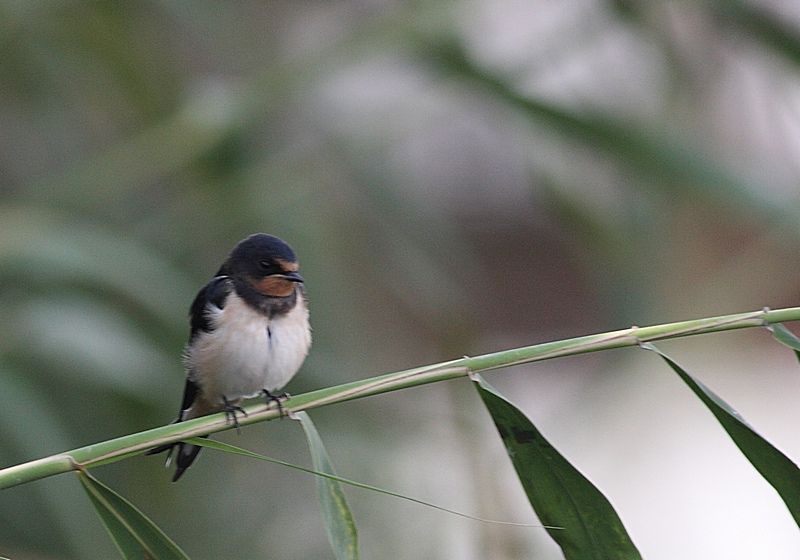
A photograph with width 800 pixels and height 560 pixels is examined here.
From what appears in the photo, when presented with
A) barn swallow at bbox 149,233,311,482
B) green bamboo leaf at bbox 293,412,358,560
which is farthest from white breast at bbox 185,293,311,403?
green bamboo leaf at bbox 293,412,358,560

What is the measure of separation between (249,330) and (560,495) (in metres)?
0.71

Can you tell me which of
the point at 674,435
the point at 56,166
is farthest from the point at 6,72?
the point at 674,435

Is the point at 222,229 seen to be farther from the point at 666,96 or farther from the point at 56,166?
the point at 666,96

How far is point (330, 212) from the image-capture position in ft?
9.17

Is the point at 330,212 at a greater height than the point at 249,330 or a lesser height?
greater

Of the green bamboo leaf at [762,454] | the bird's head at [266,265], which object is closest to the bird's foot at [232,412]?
the bird's head at [266,265]

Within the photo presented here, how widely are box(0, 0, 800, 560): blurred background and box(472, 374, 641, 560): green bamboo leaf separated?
89cm

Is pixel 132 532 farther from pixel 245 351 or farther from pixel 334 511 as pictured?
pixel 245 351

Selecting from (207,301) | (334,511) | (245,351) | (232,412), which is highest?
(207,301)

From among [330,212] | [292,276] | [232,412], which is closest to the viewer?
[232,412]

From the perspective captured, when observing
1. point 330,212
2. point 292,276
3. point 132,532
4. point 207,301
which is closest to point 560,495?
point 132,532

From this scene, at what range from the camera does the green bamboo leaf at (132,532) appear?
2.68 feet

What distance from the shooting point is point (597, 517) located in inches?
32.8

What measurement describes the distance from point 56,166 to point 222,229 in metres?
0.64
